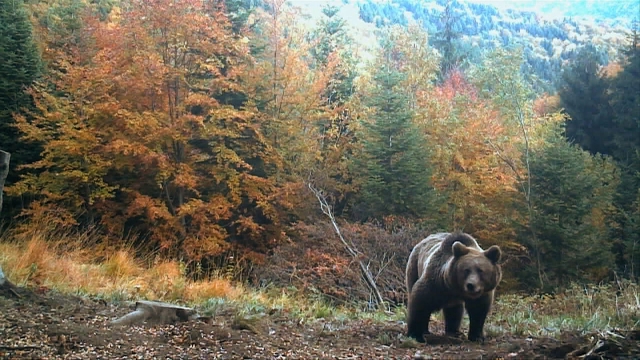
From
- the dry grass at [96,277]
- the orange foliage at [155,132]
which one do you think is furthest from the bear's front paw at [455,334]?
the orange foliage at [155,132]

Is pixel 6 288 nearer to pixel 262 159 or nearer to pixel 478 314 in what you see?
pixel 478 314

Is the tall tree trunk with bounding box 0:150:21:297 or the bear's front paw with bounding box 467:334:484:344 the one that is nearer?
the tall tree trunk with bounding box 0:150:21:297

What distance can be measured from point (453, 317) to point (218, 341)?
2.68m

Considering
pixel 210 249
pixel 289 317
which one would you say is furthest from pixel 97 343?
pixel 210 249

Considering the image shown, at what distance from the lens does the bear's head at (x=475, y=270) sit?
4875 millimetres

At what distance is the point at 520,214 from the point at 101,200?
13137mm

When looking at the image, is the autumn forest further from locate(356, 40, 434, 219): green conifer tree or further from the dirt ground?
the dirt ground

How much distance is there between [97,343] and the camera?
359cm

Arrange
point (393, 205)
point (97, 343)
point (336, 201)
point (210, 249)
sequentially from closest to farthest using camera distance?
1. point (97, 343)
2. point (210, 249)
3. point (393, 205)
4. point (336, 201)

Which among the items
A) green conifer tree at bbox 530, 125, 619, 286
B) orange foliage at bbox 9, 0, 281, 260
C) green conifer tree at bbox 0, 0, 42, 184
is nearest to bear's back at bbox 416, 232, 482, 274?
orange foliage at bbox 9, 0, 281, 260

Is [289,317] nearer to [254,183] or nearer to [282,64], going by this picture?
[254,183]

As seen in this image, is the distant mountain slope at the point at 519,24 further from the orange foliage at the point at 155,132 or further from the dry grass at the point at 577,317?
the dry grass at the point at 577,317

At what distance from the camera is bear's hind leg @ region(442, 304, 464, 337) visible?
557 cm

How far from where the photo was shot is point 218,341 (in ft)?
12.8
